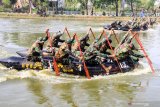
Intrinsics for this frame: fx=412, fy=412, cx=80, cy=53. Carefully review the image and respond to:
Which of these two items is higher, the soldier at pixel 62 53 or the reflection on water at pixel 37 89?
the soldier at pixel 62 53

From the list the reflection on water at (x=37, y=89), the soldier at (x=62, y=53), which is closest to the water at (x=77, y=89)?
the reflection on water at (x=37, y=89)

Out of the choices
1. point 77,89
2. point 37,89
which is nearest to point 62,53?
point 77,89

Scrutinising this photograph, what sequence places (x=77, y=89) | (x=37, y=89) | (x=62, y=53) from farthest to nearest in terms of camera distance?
(x=62, y=53) < (x=77, y=89) < (x=37, y=89)

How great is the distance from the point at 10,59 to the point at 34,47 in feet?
4.54

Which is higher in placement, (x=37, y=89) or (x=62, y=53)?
(x=62, y=53)

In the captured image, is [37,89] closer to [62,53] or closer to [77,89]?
[77,89]

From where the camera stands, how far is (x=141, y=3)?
10300 centimetres

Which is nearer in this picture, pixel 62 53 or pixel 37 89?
pixel 37 89

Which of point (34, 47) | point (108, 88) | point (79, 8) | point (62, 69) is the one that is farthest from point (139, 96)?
point (79, 8)

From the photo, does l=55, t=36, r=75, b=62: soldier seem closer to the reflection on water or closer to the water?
the water

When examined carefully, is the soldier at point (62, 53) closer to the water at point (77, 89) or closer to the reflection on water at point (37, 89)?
the water at point (77, 89)

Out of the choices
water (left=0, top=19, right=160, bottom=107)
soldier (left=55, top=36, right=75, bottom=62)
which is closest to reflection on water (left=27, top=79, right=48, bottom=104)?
water (left=0, top=19, right=160, bottom=107)

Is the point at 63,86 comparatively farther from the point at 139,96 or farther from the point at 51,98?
the point at 139,96

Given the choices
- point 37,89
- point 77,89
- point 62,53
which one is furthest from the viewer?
point 62,53
